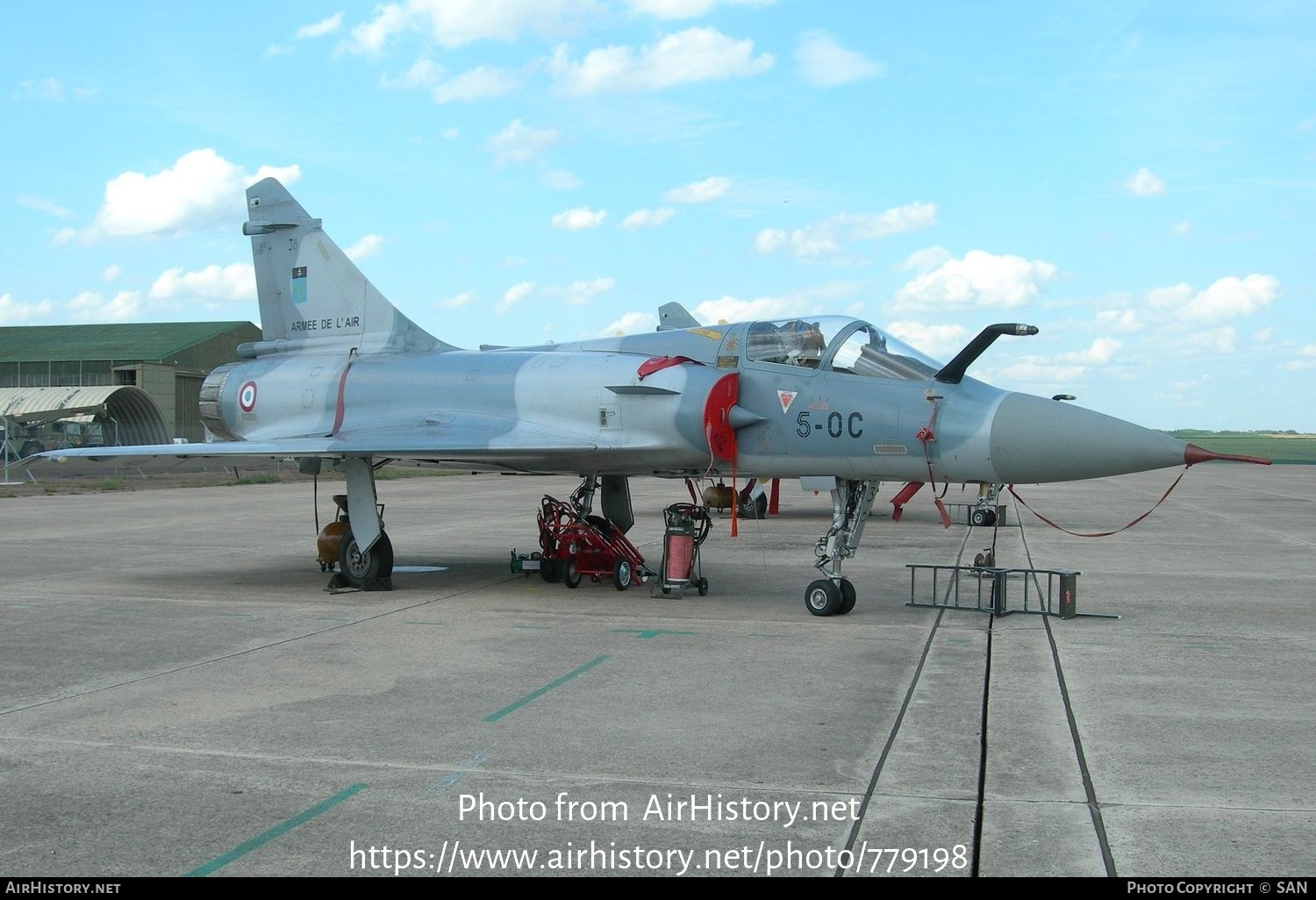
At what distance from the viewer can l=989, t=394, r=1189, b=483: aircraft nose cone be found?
8531 mm

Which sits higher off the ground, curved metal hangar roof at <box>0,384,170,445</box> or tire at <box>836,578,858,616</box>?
curved metal hangar roof at <box>0,384,170,445</box>

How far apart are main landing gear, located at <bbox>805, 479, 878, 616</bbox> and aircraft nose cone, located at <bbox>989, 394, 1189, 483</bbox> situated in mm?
1397

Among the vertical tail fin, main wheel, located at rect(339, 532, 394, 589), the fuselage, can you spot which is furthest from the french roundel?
main wheel, located at rect(339, 532, 394, 589)

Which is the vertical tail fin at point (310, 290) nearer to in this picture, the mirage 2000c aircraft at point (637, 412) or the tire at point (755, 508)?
the mirage 2000c aircraft at point (637, 412)

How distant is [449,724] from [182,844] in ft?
6.33

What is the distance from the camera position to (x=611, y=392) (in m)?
10.8

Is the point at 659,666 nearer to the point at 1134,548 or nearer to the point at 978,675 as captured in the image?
the point at 978,675

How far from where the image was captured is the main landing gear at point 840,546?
9836 mm

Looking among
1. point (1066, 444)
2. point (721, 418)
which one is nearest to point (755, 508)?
point (721, 418)

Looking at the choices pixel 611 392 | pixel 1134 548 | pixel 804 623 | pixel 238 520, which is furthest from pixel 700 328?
pixel 238 520

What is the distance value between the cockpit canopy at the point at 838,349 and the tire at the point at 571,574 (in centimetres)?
310

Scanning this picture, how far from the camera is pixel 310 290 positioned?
14.1m

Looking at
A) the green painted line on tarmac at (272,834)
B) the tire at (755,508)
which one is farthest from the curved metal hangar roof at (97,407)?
the green painted line on tarmac at (272,834)

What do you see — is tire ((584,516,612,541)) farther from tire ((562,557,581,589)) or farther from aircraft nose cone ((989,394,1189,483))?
aircraft nose cone ((989,394,1189,483))
